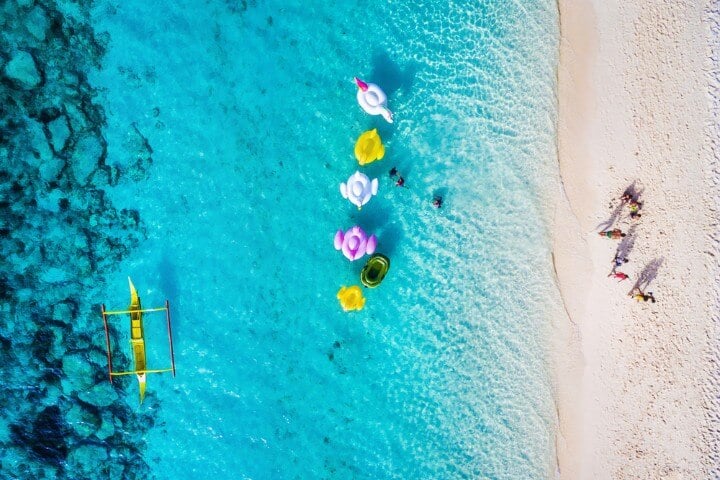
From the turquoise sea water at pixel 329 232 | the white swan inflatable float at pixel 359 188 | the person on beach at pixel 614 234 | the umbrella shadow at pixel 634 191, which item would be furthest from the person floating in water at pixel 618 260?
the white swan inflatable float at pixel 359 188

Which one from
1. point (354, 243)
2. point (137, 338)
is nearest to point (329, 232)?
point (354, 243)

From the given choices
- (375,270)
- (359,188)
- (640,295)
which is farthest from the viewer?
(375,270)

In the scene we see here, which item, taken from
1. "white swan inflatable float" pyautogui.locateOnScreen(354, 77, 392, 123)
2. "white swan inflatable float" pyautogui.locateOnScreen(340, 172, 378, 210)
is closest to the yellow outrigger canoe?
"white swan inflatable float" pyautogui.locateOnScreen(340, 172, 378, 210)

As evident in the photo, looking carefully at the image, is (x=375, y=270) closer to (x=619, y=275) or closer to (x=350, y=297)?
(x=350, y=297)

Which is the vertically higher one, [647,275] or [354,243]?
[647,275]

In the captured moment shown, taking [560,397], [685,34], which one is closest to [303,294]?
[560,397]

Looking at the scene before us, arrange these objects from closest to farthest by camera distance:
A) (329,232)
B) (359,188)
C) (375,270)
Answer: (359,188) < (375,270) < (329,232)

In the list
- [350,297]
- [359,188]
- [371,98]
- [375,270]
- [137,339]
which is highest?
[371,98]
